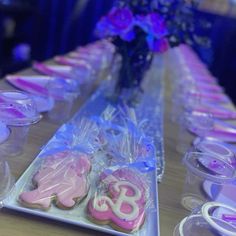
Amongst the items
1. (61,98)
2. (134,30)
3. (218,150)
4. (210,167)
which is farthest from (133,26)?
(210,167)

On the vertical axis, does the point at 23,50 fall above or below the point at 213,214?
below

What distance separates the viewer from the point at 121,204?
0.62 meters

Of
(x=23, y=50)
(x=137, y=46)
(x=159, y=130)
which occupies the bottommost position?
(x=23, y=50)

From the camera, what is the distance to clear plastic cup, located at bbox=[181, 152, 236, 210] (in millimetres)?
724

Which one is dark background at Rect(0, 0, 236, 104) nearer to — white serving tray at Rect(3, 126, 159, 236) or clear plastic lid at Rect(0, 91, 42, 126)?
clear plastic lid at Rect(0, 91, 42, 126)

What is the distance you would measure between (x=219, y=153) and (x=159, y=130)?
328 millimetres

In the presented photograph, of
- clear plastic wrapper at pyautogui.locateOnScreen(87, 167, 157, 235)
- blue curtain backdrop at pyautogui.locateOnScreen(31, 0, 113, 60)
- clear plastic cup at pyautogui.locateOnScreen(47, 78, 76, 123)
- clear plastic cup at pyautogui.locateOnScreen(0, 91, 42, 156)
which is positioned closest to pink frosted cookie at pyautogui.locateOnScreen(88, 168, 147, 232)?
clear plastic wrapper at pyautogui.locateOnScreen(87, 167, 157, 235)

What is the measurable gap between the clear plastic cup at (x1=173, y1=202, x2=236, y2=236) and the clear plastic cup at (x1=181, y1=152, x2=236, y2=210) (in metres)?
0.10

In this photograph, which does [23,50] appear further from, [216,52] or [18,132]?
[18,132]

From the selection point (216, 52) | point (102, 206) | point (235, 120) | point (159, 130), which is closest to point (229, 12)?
point (216, 52)

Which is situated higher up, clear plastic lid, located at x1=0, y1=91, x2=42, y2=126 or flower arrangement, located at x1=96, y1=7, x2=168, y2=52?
flower arrangement, located at x1=96, y1=7, x2=168, y2=52

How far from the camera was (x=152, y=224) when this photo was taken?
636mm

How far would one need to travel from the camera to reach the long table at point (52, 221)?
1.93 ft

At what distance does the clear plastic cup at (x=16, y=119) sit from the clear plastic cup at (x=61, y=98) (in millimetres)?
219
